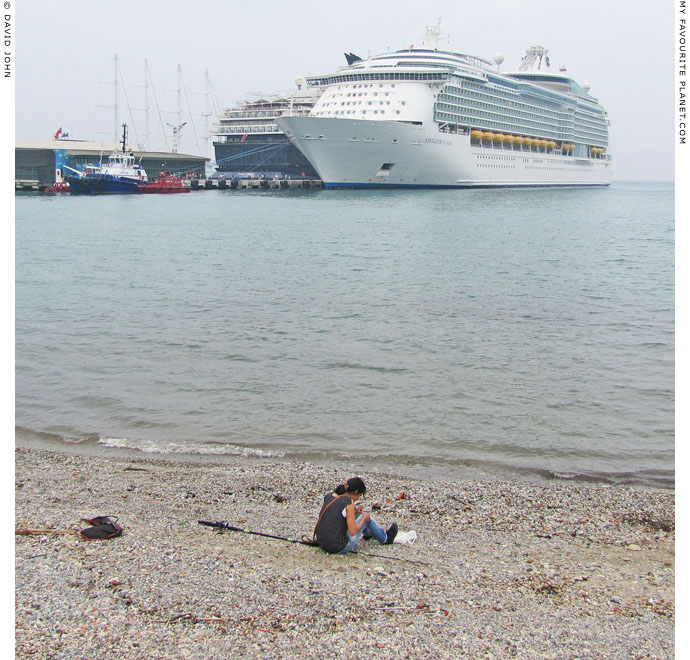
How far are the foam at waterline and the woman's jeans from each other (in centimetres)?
361

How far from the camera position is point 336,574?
5.88 metres

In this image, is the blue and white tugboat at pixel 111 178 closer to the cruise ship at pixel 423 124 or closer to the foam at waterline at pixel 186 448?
the cruise ship at pixel 423 124

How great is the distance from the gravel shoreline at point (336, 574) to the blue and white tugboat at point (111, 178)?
78150 mm

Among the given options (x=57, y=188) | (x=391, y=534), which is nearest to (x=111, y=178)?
(x=57, y=188)

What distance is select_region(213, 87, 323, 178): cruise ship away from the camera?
3925 inches

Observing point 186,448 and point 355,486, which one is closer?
point 355,486

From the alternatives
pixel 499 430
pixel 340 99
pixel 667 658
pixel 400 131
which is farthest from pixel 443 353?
pixel 340 99

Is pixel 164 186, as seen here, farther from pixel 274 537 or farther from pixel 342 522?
pixel 342 522

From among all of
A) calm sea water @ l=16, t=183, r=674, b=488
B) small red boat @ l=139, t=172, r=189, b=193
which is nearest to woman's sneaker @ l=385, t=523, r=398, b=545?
calm sea water @ l=16, t=183, r=674, b=488

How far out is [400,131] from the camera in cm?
6744

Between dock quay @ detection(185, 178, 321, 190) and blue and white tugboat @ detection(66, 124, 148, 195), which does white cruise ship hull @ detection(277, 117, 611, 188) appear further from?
blue and white tugboat @ detection(66, 124, 148, 195)

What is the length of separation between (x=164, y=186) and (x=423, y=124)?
3497 cm

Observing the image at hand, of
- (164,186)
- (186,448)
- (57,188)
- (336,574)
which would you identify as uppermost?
(164,186)
